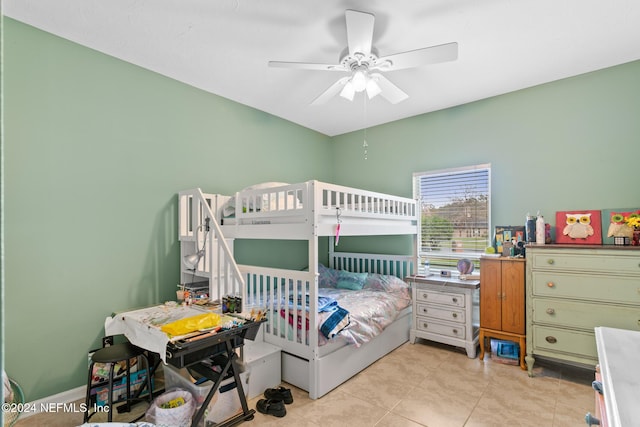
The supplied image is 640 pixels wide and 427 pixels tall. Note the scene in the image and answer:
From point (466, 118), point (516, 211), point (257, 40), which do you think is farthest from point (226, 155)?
point (516, 211)

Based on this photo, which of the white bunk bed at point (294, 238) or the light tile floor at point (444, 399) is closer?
the light tile floor at point (444, 399)

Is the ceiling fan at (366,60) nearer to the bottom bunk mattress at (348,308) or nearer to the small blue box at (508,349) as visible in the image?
the bottom bunk mattress at (348,308)

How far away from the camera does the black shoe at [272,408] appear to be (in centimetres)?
237

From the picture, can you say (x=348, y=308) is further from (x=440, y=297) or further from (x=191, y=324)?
(x=191, y=324)

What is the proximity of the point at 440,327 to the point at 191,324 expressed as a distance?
2590 mm

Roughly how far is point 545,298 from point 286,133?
11.3 feet

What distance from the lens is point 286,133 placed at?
4.53m

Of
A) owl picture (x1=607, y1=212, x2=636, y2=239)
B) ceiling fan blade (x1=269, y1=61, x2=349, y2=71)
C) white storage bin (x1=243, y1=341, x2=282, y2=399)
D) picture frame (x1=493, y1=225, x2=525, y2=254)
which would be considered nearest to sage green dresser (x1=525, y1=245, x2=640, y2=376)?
owl picture (x1=607, y1=212, x2=636, y2=239)

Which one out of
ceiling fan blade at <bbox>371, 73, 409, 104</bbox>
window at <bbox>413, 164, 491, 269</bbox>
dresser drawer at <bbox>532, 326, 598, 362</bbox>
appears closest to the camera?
dresser drawer at <bbox>532, 326, 598, 362</bbox>

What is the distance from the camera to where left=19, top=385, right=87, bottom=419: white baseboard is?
8.01 feet

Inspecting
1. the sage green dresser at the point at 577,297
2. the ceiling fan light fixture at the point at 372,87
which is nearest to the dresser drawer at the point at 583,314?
the sage green dresser at the point at 577,297

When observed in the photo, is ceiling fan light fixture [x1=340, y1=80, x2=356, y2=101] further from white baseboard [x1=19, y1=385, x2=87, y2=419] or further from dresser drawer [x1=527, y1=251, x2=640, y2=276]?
white baseboard [x1=19, y1=385, x2=87, y2=419]

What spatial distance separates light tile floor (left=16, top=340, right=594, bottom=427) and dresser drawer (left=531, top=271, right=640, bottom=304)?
754 mm

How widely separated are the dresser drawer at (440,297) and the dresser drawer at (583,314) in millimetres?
674
